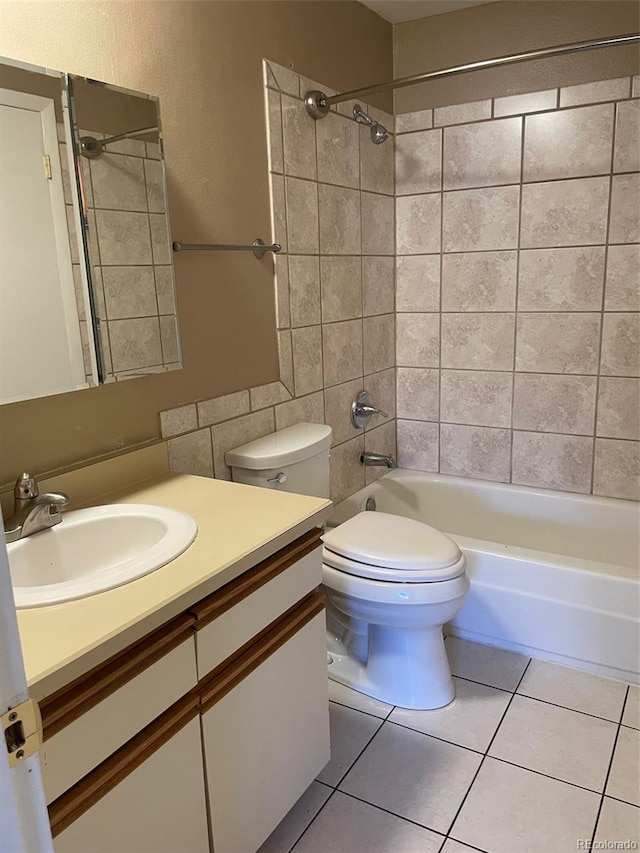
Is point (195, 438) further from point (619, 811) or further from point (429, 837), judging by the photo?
point (619, 811)

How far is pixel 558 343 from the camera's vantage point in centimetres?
246

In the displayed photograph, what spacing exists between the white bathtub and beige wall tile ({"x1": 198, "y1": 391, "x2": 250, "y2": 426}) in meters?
0.66

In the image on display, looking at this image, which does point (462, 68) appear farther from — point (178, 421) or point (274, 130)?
point (178, 421)

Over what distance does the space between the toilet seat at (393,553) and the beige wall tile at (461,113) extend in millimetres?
1572

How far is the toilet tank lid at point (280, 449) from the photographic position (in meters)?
1.82

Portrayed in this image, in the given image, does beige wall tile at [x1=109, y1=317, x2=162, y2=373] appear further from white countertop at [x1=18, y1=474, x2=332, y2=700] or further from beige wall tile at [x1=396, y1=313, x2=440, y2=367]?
beige wall tile at [x1=396, y1=313, x2=440, y2=367]

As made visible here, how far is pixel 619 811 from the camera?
1.52m

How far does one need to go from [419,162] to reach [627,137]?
2.50ft

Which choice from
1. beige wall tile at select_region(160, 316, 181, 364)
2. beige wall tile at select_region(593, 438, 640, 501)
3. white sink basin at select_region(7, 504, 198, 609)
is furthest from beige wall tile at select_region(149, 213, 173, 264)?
beige wall tile at select_region(593, 438, 640, 501)

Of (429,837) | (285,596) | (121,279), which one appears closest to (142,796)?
(285,596)

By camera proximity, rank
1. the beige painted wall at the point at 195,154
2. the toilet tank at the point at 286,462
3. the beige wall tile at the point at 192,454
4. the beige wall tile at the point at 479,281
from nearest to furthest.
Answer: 1. the beige painted wall at the point at 195,154
2. the beige wall tile at the point at 192,454
3. the toilet tank at the point at 286,462
4. the beige wall tile at the point at 479,281

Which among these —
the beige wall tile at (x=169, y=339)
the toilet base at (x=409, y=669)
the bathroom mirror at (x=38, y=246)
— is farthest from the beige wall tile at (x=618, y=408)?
the bathroom mirror at (x=38, y=246)

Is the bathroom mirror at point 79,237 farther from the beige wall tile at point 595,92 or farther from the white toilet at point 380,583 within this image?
the beige wall tile at point 595,92


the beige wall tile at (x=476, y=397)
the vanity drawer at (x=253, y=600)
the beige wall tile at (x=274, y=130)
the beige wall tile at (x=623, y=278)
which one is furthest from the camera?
the beige wall tile at (x=476, y=397)
